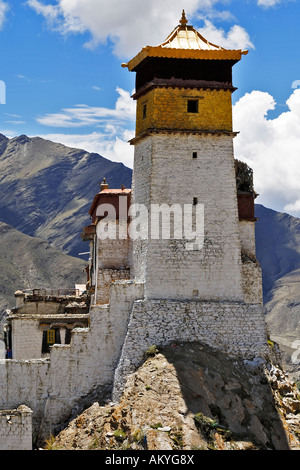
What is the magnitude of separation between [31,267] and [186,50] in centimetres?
7824

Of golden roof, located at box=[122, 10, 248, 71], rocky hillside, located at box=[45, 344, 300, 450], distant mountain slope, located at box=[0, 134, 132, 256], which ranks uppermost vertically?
distant mountain slope, located at box=[0, 134, 132, 256]

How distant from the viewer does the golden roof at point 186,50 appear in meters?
36.2

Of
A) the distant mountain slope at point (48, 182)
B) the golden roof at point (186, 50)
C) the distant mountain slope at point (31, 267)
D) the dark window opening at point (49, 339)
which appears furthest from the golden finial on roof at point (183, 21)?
the distant mountain slope at point (48, 182)

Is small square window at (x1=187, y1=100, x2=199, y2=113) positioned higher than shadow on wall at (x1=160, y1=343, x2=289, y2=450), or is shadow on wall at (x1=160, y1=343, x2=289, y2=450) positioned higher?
small square window at (x1=187, y1=100, x2=199, y2=113)

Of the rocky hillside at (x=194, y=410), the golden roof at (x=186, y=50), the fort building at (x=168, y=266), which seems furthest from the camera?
the golden roof at (x=186, y=50)

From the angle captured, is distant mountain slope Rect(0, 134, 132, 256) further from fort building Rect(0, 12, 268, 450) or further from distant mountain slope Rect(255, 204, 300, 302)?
fort building Rect(0, 12, 268, 450)

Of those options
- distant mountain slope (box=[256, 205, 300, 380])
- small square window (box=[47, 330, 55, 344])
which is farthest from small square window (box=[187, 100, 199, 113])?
distant mountain slope (box=[256, 205, 300, 380])

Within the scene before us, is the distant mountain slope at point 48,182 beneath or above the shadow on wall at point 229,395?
above

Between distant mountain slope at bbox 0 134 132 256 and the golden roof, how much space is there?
118 metres

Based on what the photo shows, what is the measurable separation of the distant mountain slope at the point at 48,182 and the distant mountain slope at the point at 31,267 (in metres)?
36.0

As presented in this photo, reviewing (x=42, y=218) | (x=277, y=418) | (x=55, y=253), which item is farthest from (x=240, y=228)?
(x=42, y=218)

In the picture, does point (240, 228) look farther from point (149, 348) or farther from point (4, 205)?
point (4, 205)

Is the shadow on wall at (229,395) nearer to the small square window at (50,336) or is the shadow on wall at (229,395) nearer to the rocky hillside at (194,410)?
the rocky hillside at (194,410)

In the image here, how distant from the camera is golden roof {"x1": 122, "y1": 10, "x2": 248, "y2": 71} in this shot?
119 ft
